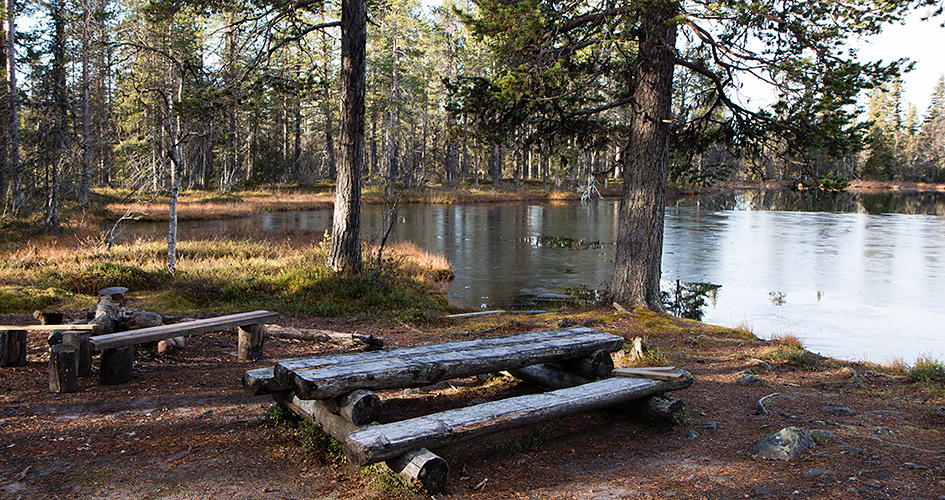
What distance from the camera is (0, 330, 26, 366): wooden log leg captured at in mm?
6195

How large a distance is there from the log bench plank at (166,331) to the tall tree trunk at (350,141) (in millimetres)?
4379

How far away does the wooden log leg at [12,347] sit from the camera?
620 centimetres

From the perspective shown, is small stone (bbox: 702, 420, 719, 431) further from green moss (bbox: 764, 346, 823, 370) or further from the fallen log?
the fallen log

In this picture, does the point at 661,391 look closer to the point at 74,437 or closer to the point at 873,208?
the point at 74,437

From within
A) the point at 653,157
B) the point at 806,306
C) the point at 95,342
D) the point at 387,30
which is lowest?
the point at 806,306

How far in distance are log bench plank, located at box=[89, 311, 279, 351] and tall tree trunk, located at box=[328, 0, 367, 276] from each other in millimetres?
4379

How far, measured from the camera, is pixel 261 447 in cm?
459

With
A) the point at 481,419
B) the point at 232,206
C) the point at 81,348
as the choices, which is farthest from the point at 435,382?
the point at 232,206

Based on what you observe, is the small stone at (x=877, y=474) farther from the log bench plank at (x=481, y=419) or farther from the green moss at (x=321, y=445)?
the green moss at (x=321, y=445)

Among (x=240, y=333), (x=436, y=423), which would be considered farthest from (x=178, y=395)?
(x=436, y=423)

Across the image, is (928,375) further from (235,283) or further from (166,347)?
(235,283)

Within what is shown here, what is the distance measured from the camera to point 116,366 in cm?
587

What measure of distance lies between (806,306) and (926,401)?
8640mm

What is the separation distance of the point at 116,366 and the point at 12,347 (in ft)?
4.33
